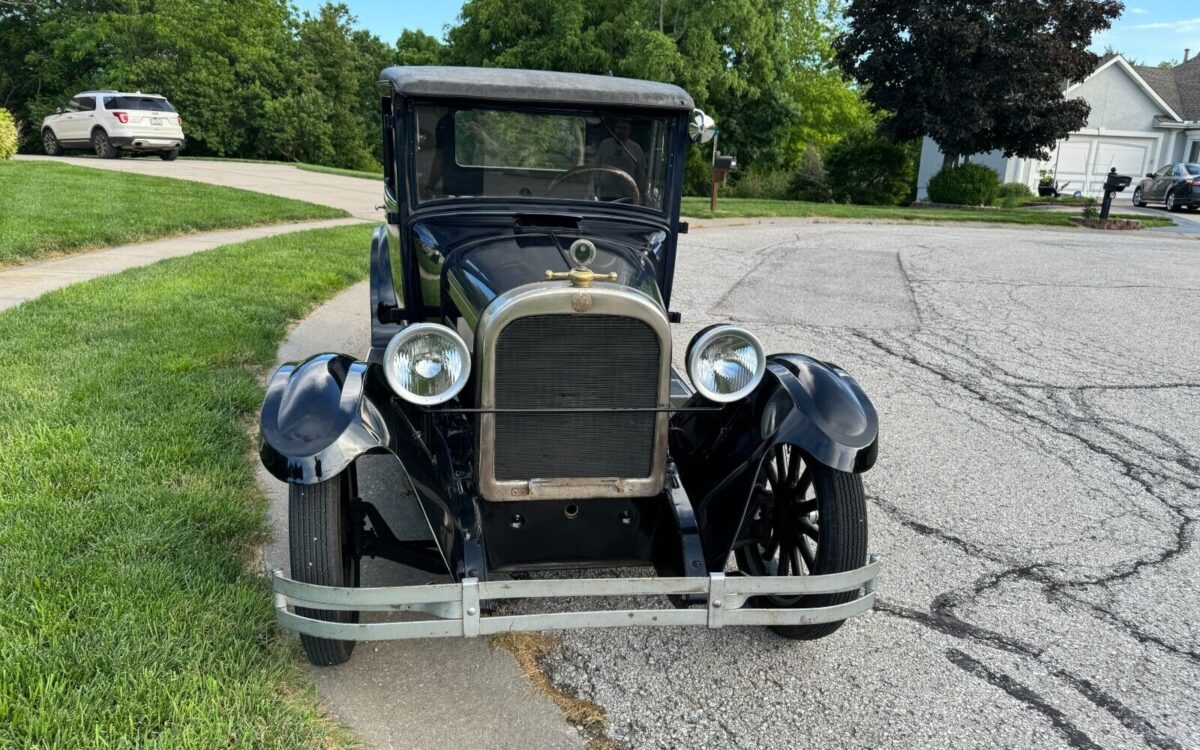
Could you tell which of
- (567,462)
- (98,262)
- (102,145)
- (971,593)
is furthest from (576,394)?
(102,145)

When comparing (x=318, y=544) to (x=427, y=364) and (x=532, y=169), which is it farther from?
(x=532, y=169)

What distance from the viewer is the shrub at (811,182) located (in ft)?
83.1

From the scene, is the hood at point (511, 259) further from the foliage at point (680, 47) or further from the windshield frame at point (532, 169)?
the foliage at point (680, 47)

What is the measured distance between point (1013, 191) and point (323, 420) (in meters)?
28.4

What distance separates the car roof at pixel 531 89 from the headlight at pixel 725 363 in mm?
1430

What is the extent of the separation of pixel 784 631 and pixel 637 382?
3.31 feet

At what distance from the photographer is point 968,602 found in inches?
123

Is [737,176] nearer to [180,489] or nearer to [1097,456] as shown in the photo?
[1097,456]

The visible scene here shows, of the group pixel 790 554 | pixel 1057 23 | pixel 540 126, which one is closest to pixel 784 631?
pixel 790 554

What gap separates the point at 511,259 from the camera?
10.3ft

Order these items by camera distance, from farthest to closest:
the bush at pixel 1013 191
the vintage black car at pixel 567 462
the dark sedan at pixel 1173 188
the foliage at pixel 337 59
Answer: the foliage at pixel 337 59, the bush at pixel 1013 191, the dark sedan at pixel 1173 188, the vintage black car at pixel 567 462

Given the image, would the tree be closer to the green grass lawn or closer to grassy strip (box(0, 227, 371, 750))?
the green grass lawn

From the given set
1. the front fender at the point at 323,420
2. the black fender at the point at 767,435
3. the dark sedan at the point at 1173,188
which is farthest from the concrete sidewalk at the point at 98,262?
the dark sedan at the point at 1173,188

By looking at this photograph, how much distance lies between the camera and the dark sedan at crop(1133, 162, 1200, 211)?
25.3 m
